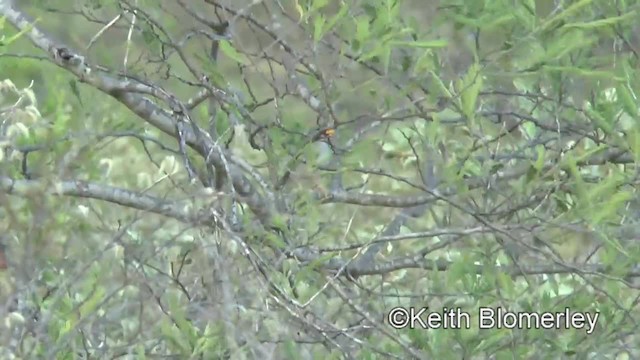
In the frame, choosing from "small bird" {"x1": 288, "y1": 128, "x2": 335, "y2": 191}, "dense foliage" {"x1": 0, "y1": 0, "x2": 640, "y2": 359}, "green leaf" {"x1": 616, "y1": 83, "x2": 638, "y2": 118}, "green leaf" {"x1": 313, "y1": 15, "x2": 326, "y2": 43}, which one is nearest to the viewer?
"dense foliage" {"x1": 0, "y1": 0, "x2": 640, "y2": 359}

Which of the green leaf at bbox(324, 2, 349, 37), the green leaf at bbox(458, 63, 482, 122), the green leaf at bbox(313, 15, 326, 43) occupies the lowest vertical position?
the green leaf at bbox(458, 63, 482, 122)

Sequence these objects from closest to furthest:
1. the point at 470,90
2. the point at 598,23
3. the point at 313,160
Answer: the point at 470,90, the point at 598,23, the point at 313,160

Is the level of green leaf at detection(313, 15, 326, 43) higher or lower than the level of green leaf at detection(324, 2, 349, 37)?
lower

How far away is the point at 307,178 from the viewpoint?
3141 mm

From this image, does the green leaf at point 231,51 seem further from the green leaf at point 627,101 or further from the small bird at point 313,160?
the green leaf at point 627,101

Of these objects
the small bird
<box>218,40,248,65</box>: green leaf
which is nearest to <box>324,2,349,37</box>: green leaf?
<box>218,40,248,65</box>: green leaf

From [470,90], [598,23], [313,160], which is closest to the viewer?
[470,90]

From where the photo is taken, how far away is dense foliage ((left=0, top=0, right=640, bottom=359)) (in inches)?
104

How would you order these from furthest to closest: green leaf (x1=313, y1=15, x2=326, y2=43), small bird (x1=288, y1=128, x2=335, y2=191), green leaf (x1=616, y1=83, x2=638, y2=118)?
small bird (x1=288, y1=128, x2=335, y2=191) < green leaf (x1=616, y1=83, x2=638, y2=118) < green leaf (x1=313, y1=15, x2=326, y2=43)

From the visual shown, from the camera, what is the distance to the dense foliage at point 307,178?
2654 mm

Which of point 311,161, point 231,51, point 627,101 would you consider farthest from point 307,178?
point 627,101

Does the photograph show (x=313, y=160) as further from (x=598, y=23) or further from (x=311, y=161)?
(x=598, y=23)

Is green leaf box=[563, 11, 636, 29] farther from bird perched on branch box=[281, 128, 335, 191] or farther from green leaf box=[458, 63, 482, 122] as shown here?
bird perched on branch box=[281, 128, 335, 191]

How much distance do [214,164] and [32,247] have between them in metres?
0.62
